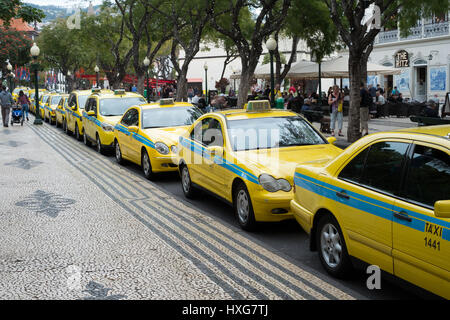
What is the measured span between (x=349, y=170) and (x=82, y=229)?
411cm

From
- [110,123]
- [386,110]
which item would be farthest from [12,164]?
[386,110]

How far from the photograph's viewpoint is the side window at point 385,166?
15.4 ft

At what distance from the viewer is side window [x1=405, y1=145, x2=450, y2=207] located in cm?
425

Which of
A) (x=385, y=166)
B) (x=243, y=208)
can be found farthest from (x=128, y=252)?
(x=385, y=166)

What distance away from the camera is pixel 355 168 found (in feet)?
17.3

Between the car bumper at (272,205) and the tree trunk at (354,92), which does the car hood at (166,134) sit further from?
the tree trunk at (354,92)

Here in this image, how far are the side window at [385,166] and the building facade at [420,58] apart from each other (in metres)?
35.0

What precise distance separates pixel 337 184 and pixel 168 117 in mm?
8186

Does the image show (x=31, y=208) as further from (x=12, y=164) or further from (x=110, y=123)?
(x=110, y=123)

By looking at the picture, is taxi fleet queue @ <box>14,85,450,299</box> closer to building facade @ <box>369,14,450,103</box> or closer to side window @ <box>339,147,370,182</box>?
side window @ <box>339,147,370,182</box>

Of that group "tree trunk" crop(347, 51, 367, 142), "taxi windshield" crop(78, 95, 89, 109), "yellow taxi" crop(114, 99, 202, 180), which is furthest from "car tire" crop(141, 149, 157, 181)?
"taxi windshield" crop(78, 95, 89, 109)

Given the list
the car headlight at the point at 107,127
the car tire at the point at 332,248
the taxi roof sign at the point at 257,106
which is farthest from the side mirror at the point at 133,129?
the car tire at the point at 332,248

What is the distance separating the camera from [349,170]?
5.35m

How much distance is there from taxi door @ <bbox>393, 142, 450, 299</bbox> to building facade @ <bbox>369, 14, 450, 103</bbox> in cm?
3551
